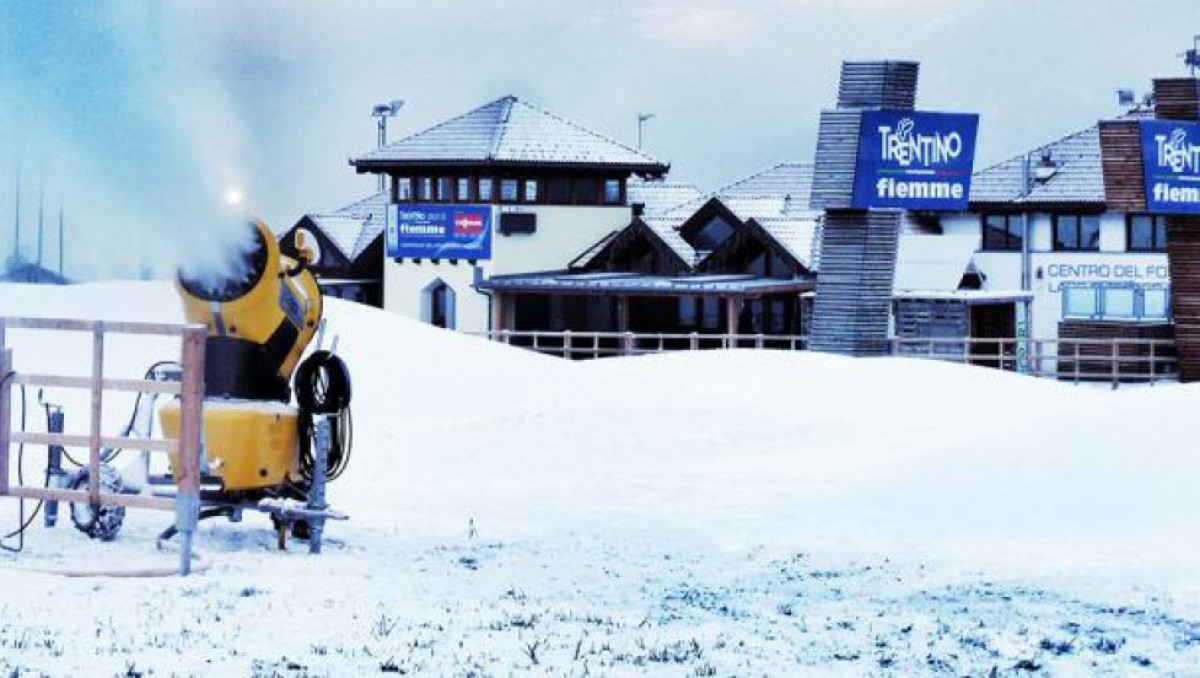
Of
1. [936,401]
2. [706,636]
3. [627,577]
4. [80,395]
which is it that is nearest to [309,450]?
[627,577]

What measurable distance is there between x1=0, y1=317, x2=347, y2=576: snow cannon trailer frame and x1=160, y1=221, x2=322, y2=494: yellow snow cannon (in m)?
0.18

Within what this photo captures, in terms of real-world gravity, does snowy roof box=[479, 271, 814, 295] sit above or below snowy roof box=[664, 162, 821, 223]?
below

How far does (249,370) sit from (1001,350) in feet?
101

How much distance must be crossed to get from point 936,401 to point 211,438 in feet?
62.6

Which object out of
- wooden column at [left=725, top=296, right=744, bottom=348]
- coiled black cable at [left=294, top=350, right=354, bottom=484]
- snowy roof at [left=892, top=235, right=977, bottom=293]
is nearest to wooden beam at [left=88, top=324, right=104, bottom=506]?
coiled black cable at [left=294, top=350, right=354, bottom=484]

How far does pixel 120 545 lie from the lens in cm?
1515

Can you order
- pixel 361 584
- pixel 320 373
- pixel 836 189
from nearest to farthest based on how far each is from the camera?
pixel 361 584 < pixel 320 373 < pixel 836 189

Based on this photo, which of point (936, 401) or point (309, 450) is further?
point (936, 401)

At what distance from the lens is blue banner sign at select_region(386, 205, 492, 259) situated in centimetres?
6066

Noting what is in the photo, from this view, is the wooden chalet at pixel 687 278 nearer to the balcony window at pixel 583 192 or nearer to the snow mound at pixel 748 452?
the balcony window at pixel 583 192

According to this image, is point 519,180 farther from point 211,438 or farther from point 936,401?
point 211,438

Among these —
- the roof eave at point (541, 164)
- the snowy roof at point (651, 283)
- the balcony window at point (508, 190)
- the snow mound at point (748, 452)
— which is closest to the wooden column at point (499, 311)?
the snowy roof at point (651, 283)

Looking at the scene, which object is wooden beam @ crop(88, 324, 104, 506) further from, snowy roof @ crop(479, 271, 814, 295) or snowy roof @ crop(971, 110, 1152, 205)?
snowy roof @ crop(971, 110, 1152, 205)

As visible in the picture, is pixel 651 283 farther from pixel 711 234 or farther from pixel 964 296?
pixel 964 296
